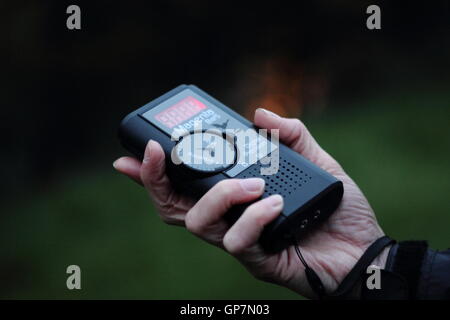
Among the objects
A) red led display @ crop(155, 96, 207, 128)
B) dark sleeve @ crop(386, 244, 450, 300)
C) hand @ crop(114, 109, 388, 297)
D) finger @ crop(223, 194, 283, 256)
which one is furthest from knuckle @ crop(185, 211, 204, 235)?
dark sleeve @ crop(386, 244, 450, 300)

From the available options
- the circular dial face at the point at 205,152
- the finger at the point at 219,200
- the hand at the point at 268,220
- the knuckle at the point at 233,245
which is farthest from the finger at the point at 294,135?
the knuckle at the point at 233,245

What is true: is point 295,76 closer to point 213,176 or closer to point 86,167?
point 86,167

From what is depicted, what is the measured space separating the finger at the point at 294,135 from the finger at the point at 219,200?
11.7 inches

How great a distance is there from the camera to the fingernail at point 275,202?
4.87 ft

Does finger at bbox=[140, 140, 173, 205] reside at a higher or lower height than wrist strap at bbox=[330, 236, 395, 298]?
higher

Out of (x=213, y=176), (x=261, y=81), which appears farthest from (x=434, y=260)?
(x=261, y=81)

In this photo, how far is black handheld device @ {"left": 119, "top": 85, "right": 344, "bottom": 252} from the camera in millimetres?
1576

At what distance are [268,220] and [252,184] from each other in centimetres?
12

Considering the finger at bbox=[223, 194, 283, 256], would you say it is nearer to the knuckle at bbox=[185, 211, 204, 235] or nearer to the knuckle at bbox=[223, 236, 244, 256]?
the knuckle at bbox=[223, 236, 244, 256]

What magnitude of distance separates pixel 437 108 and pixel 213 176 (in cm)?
230

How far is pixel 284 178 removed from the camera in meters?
1.66

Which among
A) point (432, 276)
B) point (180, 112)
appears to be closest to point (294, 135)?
point (180, 112)

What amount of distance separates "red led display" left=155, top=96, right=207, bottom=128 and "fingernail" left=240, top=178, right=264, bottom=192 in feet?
1.21

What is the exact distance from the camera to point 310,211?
5.20 feet
